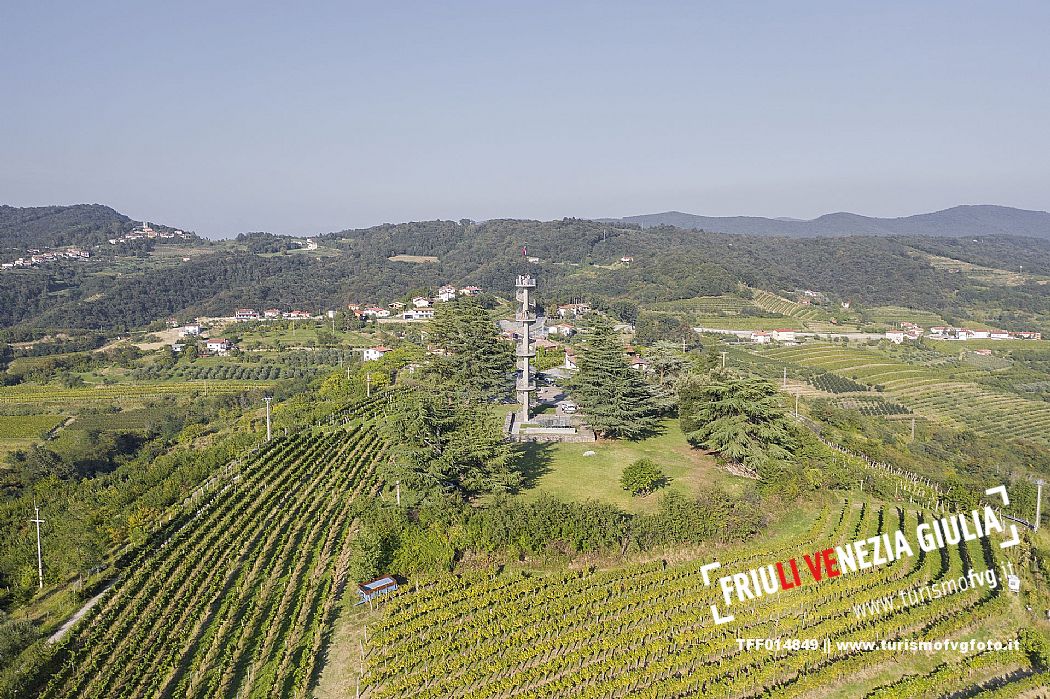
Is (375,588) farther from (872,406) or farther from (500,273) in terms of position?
(500,273)

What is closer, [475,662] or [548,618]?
[475,662]

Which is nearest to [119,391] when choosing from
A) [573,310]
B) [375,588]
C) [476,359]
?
[476,359]

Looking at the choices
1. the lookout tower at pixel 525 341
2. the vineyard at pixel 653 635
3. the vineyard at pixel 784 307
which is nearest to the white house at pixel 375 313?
the vineyard at pixel 784 307

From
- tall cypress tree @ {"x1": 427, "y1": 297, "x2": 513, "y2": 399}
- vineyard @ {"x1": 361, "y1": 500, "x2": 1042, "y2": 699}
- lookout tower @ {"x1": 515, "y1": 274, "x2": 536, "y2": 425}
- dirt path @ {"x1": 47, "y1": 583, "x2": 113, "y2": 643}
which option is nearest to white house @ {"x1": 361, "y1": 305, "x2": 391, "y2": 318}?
tall cypress tree @ {"x1": 427, "y1": 297, "x2": 513, "y2": 399}

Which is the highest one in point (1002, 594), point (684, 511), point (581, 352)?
point (581, 352)

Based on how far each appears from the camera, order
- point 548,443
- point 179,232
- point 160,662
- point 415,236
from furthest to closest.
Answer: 1. point 179,232
2. point 415,236
3. point 548,443
4. point 160,662

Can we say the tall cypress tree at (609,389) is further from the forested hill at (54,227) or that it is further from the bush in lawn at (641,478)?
the forested hill at (54,227)

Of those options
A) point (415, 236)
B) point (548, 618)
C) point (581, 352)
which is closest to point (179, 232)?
point (415, 236)

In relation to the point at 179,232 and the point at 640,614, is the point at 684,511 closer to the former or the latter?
the point at 640,614
